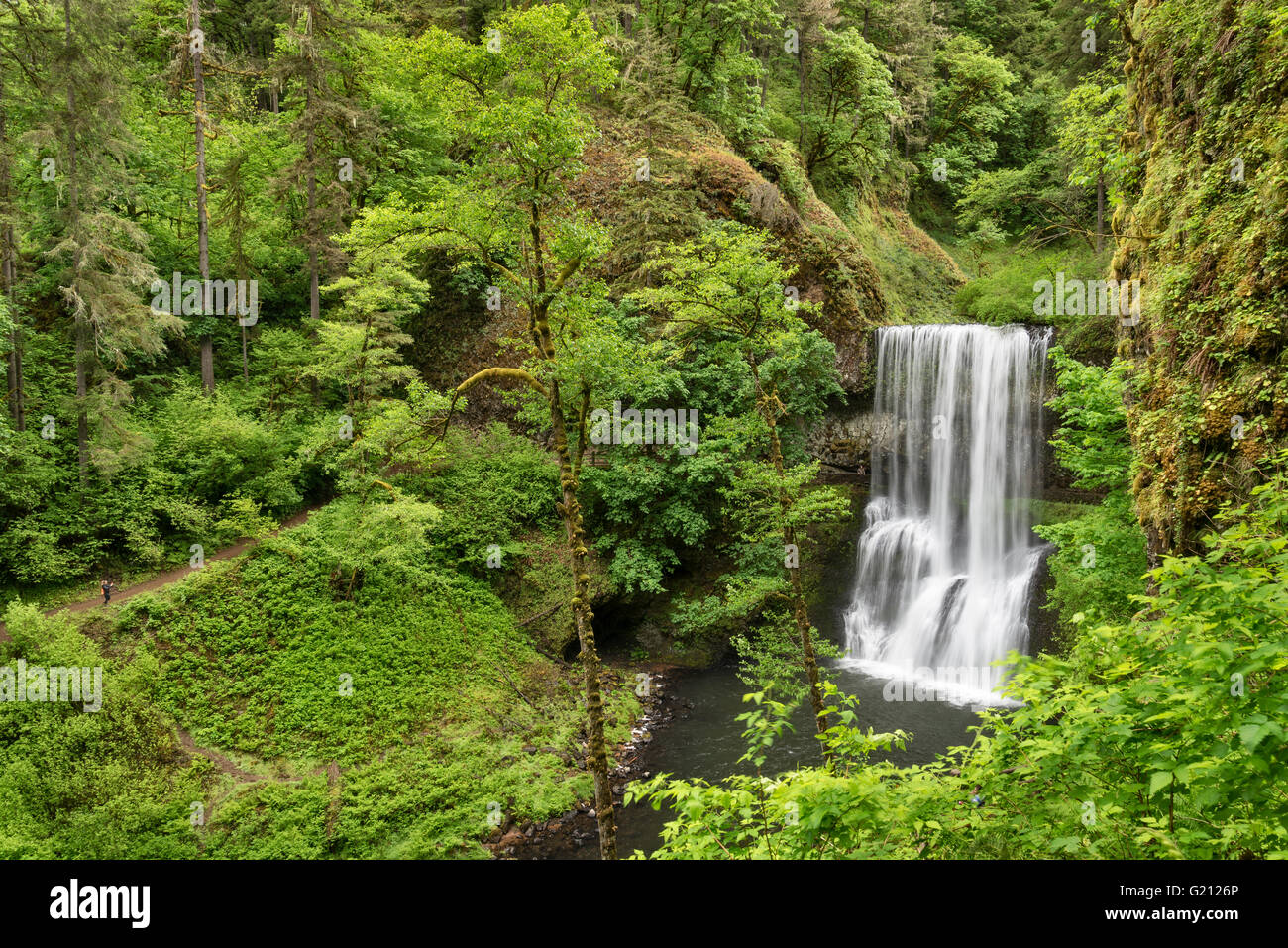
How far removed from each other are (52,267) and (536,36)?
1419 centimetres

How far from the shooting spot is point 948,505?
1888cm

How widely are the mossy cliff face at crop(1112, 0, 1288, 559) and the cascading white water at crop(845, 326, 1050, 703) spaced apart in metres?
9.03

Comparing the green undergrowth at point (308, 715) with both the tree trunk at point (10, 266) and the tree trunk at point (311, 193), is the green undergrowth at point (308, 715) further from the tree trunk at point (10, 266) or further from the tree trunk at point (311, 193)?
the tree trunk at point (311, 193)

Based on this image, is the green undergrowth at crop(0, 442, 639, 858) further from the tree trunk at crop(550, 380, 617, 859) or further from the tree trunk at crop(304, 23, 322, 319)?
the tree trunk at crop(304, 23, 322, 319)

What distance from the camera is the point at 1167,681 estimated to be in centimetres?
305

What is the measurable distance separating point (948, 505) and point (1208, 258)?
12.2 meters

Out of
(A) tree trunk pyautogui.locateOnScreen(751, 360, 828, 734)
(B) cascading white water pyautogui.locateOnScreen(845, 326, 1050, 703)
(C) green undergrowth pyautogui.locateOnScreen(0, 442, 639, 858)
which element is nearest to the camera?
(C) green undergrowth pyautogui.locateOnScreen(0, 442, 639, 858)

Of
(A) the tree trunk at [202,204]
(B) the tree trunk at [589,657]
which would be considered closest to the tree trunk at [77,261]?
(A) the tree trunk at [202,204]

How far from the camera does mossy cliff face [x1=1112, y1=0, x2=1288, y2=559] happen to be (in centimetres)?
655

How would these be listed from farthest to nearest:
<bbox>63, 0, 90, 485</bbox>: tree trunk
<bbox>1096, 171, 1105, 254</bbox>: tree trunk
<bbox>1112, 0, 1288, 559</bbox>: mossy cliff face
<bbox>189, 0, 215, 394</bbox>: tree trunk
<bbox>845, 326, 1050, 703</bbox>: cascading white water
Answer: <bbox>1096, 171, 1105, 254</bbox>: tree trunk
<bbox>845, 326, 1050, 703</bbox>: cascading white water
<bbox>189, 0, 215, 394</bbox>: tree trunk
<bbox>63, 0, 90, 485</bbox>: tree trunk
<bbox>1112, 0, 1288, 559</bbox>: mossy cliff face

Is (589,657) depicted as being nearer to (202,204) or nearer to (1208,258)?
(1208,258)

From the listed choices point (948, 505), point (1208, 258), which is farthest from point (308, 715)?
point (948, 505)

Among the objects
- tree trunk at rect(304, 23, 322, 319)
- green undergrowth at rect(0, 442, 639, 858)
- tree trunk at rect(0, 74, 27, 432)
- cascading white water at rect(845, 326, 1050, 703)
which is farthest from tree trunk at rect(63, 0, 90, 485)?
cascading white water at rect(845, 326, 1050, 703)

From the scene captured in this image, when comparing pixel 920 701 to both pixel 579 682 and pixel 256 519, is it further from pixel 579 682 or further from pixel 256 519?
pixel 256 519
